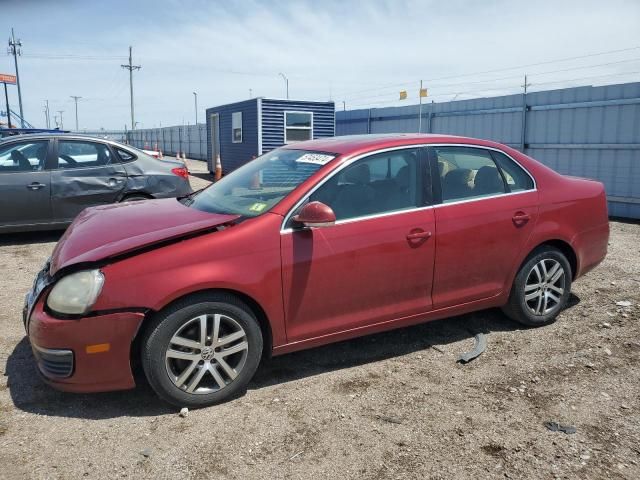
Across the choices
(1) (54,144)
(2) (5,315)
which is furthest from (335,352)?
(1) (54,144)

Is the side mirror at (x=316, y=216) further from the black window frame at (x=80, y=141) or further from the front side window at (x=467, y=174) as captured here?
the black window frame at (x=80, y=141)

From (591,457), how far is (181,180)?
22.7ft

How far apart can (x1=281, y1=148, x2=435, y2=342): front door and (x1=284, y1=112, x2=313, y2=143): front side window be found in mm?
15218

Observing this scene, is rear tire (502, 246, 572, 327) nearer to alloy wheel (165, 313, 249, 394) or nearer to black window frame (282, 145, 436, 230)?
black window frame (282, 145, 436, 230)

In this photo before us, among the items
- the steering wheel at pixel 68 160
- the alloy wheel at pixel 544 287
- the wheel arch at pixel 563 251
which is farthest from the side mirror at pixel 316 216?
the steering wheel at pixel 68 160

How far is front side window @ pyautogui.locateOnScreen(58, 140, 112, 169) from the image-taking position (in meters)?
7.79

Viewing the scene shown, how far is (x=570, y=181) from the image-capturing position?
4.82m

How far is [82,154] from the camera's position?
7914mm

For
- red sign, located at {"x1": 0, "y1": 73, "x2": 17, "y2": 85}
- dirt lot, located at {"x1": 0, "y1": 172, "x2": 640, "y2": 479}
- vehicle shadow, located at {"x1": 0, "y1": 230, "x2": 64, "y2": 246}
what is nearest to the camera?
dirt lot, located at {"x1": 0, "y1": 172, "x2": 640, "y2": 479}

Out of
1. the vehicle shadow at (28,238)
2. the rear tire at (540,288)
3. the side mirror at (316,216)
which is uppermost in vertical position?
the side mirror at (316,216)

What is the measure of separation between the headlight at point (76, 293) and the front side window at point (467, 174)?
8.00 feet

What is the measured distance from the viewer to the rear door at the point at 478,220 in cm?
408

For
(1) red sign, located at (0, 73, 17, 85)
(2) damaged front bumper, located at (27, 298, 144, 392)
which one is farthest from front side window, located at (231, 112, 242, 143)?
(1) red sign, located at (0, 73, 17, 85)

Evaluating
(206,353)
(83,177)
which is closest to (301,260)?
(206,353)
